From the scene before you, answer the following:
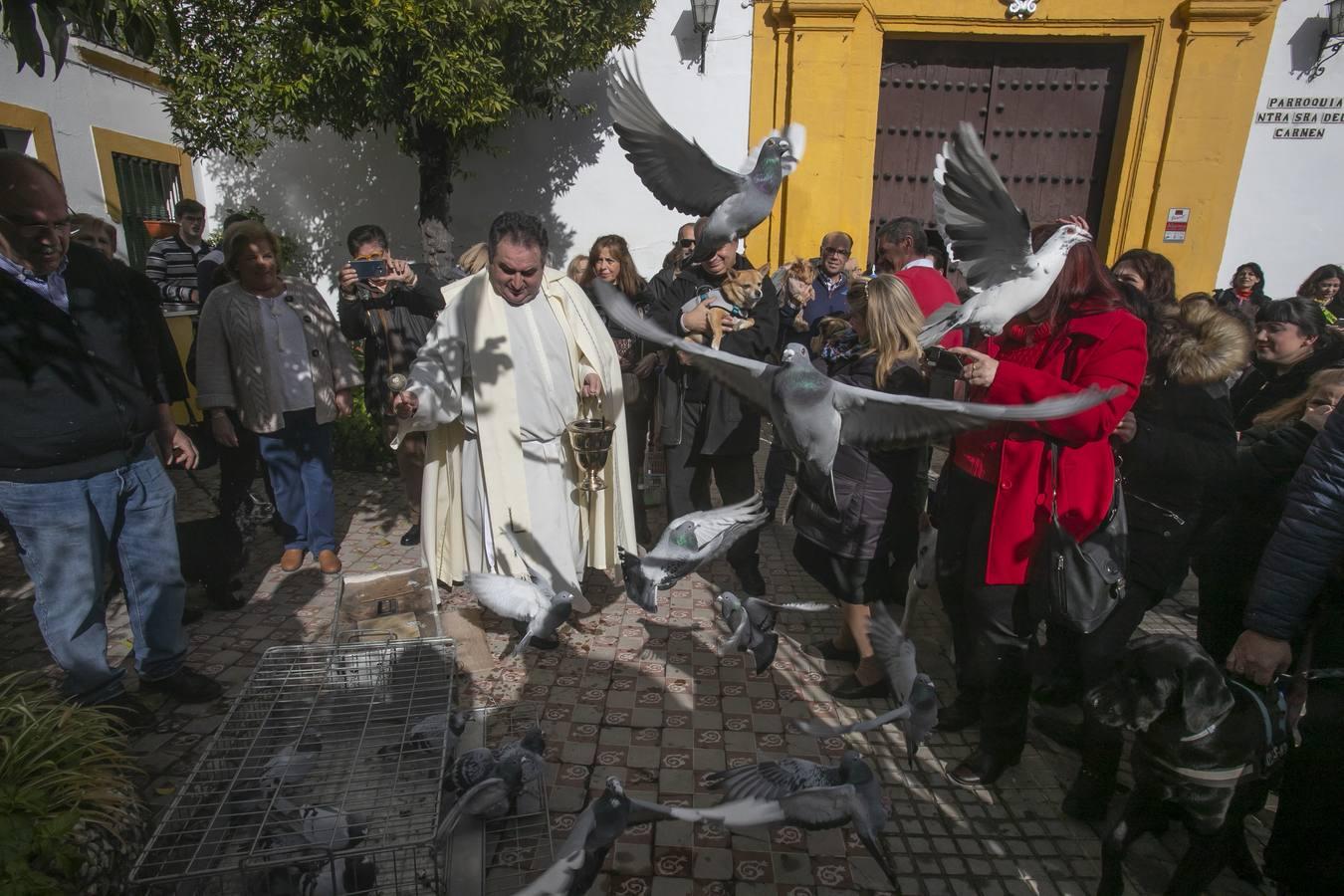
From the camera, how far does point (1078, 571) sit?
8.05ft

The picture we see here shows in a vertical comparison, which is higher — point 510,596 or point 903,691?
point 510,596

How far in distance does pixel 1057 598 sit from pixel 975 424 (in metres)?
0.73

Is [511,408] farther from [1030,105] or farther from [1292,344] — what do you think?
[1030,105]

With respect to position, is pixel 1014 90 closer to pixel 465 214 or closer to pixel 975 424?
pixel 465 214

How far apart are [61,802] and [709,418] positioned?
327 cm

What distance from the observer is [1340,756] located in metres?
1.87

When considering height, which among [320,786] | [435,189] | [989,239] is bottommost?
[320,786]

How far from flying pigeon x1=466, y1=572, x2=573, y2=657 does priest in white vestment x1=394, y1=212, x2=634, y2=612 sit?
51 centimetres

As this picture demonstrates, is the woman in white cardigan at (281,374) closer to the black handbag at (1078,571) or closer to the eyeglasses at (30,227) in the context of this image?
the eyeglasses at (30,227)

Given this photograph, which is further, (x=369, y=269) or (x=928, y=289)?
(x=369, y=269)

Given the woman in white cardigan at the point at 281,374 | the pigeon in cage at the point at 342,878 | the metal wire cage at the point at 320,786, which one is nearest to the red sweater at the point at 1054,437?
the metal wire cage at the point at 320,786

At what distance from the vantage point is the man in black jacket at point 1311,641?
6.20 feet

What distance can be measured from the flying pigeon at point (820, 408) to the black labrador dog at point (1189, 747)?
0.85 meters

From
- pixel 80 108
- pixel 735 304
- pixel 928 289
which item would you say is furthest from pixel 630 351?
pixel 80 108
